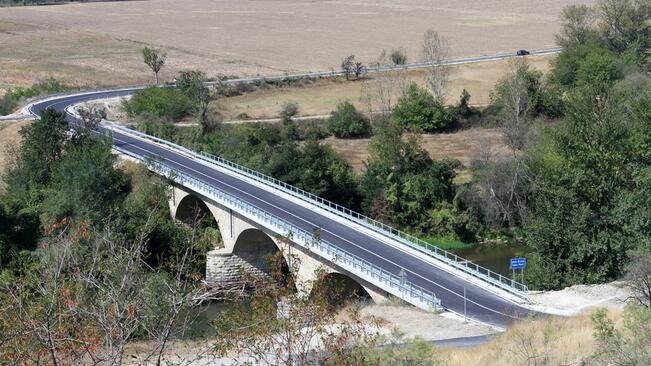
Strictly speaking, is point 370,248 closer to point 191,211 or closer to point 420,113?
point 191,211

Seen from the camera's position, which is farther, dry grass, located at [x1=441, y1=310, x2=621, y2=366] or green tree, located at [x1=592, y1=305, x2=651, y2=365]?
dry grass, located at [x1=441, y1=310, x2=621, y2=366]

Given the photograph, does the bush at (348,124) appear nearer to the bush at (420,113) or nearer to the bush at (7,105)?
the bush at (420,113)

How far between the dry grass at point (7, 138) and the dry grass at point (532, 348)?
47.5 meters

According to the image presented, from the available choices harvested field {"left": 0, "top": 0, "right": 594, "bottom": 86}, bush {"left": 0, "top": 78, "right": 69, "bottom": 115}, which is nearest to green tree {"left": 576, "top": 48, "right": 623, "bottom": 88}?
harvested field {"left": 0, "top": 0, "right": 594, "bottom": 86}

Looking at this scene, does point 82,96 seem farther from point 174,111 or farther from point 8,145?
point 8,145

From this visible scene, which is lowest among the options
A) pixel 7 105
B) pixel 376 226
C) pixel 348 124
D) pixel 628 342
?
pixel 348 124

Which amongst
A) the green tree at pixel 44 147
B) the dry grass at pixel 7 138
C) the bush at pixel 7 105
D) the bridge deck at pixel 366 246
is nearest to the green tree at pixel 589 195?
the bridge deck at pixel 366 246

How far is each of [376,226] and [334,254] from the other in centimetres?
1034

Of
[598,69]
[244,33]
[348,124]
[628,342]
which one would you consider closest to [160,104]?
[348,124]

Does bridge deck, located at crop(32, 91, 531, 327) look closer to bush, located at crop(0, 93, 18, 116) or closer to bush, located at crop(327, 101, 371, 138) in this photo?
bush, located at crop(327, 101, 371, 138)

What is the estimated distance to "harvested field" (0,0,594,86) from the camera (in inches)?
4592

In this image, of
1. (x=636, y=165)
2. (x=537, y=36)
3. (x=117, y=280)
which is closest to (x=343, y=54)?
(x=537, y=36)

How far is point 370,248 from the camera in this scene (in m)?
42.3

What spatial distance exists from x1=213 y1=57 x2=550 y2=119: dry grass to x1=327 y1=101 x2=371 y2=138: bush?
22.4 feet
